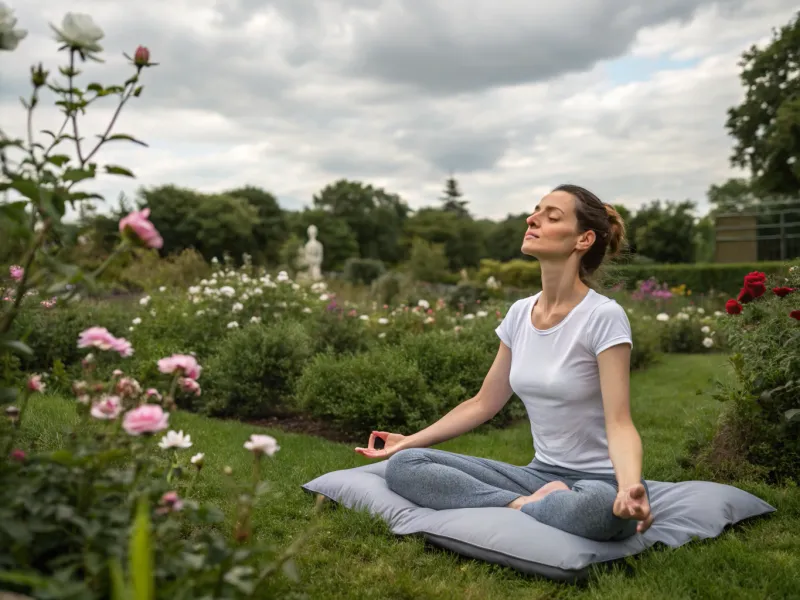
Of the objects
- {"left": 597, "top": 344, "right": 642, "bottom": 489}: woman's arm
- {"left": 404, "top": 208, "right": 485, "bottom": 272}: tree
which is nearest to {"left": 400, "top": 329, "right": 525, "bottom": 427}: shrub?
{"left": 597, "top": 344, "right": 642, "bottom": 489}: woman's arm

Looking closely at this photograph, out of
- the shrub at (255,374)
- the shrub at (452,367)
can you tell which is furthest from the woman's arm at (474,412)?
the shrub at (255,374)

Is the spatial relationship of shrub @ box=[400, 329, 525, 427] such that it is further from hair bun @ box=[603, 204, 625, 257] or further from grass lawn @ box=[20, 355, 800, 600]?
hair bun @ box=[603, 204, 625, 257]

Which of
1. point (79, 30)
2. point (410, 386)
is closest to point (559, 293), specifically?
point (79, 30)

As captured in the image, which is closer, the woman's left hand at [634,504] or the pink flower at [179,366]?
the pink flower at [179,366]

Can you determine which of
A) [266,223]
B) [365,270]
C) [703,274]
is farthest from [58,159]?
[266,223]

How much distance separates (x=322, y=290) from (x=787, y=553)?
7385 mm

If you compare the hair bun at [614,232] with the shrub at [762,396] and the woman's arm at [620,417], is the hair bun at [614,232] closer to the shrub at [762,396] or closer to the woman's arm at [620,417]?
the woman's arm at [620,417]

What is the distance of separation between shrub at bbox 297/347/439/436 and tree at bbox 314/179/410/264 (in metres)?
48.2

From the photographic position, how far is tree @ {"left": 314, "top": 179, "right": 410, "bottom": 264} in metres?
55.2

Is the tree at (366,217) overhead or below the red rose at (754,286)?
overhead

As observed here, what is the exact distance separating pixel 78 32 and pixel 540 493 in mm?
2362

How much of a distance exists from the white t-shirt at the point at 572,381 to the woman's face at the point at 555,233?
221mm

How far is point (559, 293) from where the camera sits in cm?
327

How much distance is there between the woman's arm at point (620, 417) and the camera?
8.68 ft
